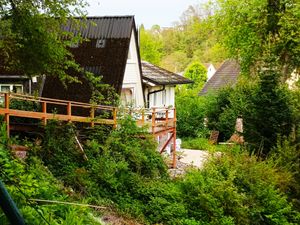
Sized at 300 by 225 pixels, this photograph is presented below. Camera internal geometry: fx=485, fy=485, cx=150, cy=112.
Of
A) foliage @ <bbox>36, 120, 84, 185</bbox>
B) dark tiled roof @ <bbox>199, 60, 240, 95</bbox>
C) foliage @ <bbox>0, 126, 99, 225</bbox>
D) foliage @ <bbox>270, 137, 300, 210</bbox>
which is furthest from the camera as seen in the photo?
dark tiled roof @ <bbox>199, 60, 240, 95</bbox>

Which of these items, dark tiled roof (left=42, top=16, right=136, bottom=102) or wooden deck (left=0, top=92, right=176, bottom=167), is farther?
dark tiled roof (left=42, top=16, right=136, bottom=102)

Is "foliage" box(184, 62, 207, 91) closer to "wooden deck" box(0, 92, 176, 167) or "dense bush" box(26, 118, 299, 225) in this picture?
"wooden deck" box(0, 92, 176, 167)

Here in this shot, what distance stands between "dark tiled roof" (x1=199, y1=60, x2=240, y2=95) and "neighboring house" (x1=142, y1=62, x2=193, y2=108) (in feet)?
43.3

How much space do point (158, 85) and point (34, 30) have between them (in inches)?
571

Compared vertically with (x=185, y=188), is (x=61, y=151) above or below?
above

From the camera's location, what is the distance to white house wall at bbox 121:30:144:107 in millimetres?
22453

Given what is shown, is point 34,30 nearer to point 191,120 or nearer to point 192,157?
point 192,157

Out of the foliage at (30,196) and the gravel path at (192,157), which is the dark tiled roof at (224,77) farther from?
the foliage at (30,196)

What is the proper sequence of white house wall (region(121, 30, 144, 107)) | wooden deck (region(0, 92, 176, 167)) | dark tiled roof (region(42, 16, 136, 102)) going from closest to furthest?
wooden deck (region(0, 92, 176, 167)), dark tiled roof (region(42, 16, 136, 102)), white house wall (region(121, 30, 144, 107))

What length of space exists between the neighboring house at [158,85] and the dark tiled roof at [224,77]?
13212 mm

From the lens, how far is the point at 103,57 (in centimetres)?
2195

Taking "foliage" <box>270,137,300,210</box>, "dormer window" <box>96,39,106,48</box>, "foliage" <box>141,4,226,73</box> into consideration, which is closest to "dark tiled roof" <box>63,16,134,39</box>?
"dormer window" <box>96,39,106,48</box>

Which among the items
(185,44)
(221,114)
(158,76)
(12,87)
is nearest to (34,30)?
(12,87)

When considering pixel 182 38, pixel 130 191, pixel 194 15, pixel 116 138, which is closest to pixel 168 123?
pixel 116 138
